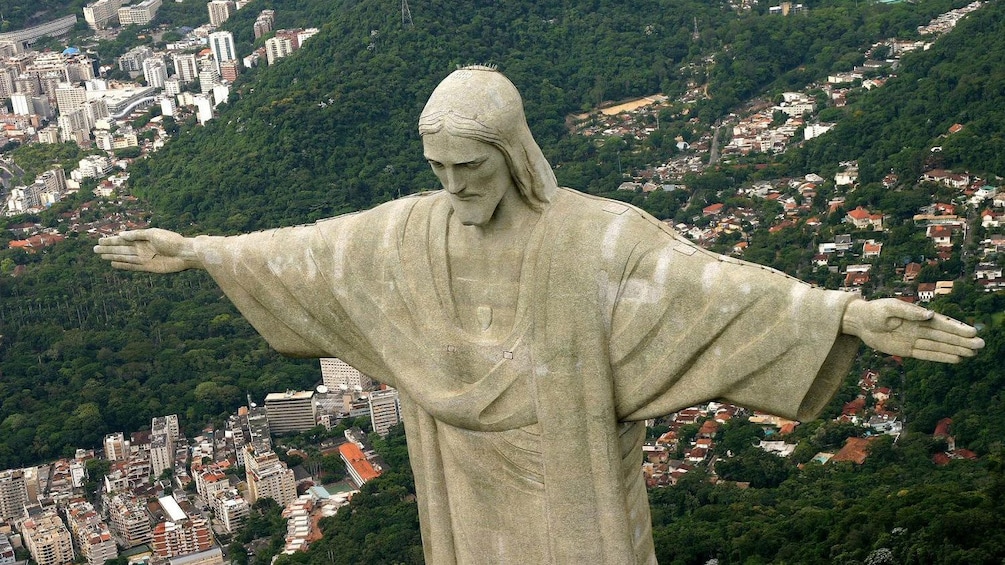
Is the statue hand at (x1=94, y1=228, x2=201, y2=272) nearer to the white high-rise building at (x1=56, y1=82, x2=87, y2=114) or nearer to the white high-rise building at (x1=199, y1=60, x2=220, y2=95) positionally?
the white high-rise building at (x1=199, y1=60, x2=220, y2=95)

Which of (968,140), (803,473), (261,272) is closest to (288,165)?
(968,140)

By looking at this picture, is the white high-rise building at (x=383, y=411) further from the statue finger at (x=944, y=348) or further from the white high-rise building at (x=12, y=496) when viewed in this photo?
the statue finger at (x=944, y=348)

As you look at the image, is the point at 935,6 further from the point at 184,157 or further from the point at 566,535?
the point at 566,535

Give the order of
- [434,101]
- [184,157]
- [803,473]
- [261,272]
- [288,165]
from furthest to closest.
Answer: [184,157] → [288,165] → [803,473] → [261,272] → [434,101]

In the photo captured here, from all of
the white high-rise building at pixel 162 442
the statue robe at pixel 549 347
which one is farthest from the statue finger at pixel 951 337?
the white high-rise building at pixel 162 442

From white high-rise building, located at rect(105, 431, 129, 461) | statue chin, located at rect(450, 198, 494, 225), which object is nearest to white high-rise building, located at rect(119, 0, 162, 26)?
white high-rise building, located at rect(105, 431, 129, 461)

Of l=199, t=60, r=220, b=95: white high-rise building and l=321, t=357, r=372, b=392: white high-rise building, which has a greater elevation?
l=321, t=357, r=372, b=392: white high-rise building
